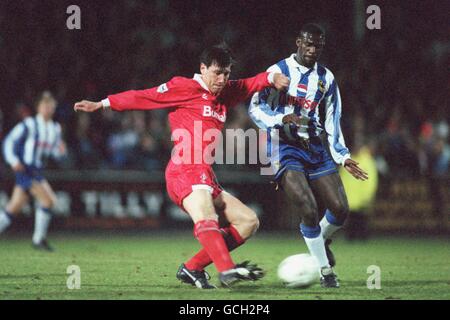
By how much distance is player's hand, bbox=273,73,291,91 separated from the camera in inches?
306

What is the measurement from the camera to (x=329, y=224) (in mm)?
8648

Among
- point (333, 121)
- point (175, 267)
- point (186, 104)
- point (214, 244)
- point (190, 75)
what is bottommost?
point (175, 267)

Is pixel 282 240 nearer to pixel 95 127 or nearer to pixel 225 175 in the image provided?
pixel 225 175

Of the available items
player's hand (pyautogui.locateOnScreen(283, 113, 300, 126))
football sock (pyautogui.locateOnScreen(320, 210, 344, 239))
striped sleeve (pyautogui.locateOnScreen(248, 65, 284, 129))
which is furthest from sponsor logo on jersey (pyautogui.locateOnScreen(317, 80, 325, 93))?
football sock (pyautogui.locateOnScreen(320, 210, 344, 239))

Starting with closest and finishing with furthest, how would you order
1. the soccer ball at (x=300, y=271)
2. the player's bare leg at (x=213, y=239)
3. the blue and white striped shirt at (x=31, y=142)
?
the player's bare leg at (x=213, y=239), the soccer ball at (x=300, y=271), the blue and white striped shirt at (x=31, y=142)

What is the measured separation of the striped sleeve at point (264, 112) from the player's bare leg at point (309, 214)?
50cm

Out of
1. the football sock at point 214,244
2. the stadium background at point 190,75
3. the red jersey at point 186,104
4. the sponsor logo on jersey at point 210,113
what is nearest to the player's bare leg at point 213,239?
the football sock at point 214,244

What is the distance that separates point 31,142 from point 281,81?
6.48 metres

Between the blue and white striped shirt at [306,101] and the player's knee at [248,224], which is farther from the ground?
the blue and white striped shirt at [306,101]

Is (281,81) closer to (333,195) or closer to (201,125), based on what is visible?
(201,125)

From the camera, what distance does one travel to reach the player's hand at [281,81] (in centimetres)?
777

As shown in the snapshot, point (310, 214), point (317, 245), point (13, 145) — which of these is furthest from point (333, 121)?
point (13, 145)
